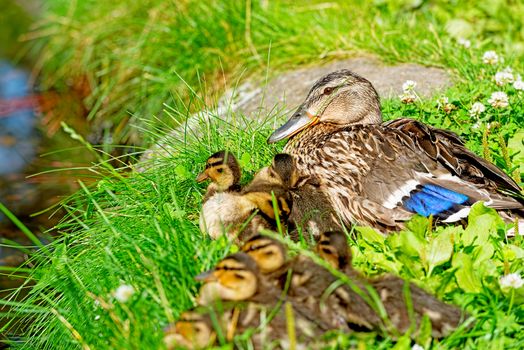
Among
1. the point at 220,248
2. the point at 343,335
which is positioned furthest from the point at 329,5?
the point at 343,335

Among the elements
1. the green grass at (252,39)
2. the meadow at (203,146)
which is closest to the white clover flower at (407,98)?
the meadow at (203,146)

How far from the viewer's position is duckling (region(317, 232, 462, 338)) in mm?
3141

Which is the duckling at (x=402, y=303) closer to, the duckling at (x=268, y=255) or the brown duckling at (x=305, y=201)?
the duckling at (x=268, y=255)

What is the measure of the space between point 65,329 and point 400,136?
1.90 m

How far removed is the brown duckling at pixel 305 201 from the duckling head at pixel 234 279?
89cm

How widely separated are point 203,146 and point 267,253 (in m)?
1.65

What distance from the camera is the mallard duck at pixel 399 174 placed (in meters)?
4.19

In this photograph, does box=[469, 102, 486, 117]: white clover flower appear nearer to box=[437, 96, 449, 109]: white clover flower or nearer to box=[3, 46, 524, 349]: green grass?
box=[3, 46, 524, 349]: green grass

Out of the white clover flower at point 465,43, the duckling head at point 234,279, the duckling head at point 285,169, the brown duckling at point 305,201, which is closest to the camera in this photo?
the duckling head at point 234,279

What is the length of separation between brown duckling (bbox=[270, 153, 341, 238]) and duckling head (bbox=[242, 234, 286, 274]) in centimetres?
75

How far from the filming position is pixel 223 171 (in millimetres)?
4125

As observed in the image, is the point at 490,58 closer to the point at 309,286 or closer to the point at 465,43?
the point at 465,43

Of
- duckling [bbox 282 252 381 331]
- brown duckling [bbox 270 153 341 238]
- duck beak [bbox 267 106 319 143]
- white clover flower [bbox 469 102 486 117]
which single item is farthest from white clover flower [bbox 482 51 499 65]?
duckling [bbox 282 252 381 331]

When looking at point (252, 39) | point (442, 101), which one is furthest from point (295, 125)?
point (252, 39)
